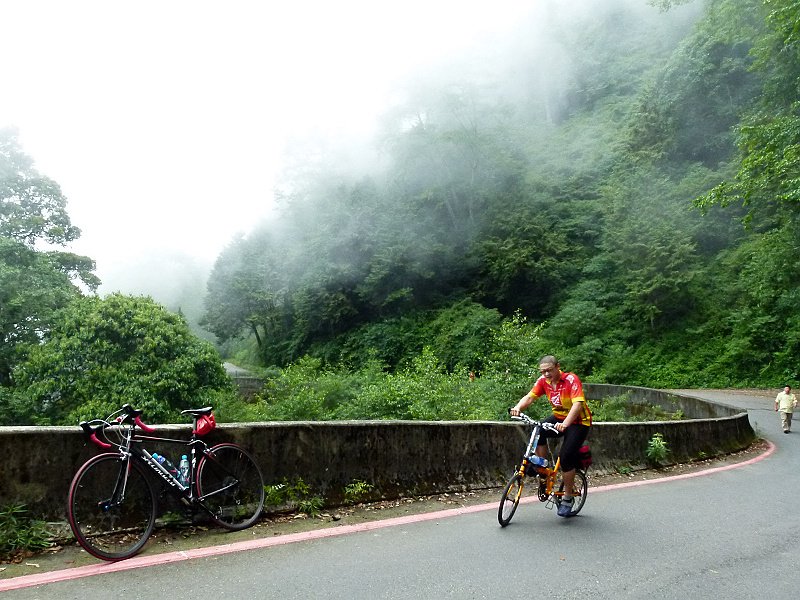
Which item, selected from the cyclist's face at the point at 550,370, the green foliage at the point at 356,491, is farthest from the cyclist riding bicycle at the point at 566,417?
the green foliage at the point at 356,491

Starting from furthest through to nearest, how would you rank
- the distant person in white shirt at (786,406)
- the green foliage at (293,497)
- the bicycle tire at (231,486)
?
the distant person in white shirt at (786,406) → the green foliage at (293,497) → the bicycle tire at (231,486)

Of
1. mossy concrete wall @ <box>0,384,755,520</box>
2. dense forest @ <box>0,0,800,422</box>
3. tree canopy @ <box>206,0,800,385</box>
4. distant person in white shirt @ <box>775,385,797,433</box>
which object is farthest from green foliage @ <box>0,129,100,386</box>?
distant person in white shirt @ <box>775,385,797,433</box>

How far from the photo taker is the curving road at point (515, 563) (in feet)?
11.8

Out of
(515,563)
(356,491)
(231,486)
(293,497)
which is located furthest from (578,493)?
(231,486)

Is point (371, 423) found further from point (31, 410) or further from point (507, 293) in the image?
point (507, 293)

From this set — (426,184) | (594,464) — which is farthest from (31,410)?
(426,184)

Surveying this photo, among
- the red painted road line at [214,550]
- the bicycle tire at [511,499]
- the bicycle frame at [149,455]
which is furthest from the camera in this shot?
the bicycle tire at [511,499]

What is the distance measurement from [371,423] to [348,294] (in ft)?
116

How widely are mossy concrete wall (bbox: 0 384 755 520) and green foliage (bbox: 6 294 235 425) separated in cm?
1154

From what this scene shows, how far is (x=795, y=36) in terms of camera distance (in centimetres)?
1539

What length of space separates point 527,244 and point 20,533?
35.7 meters

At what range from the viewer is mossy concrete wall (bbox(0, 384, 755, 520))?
405 centimetres

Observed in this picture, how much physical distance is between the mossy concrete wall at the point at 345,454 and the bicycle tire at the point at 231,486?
0.18m

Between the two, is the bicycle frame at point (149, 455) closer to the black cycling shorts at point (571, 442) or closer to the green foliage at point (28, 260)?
the black cycling shorts at point (571, 442)
